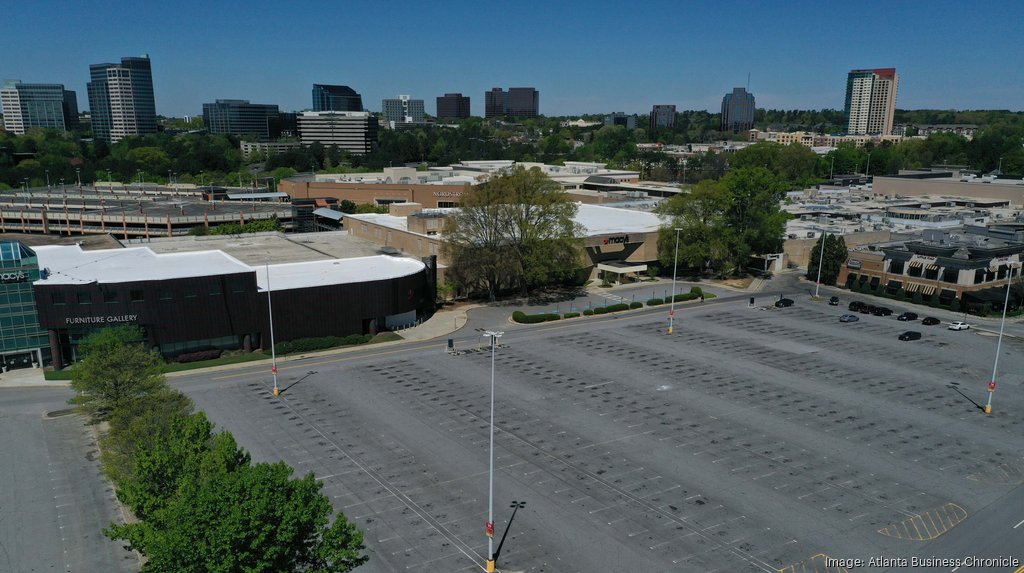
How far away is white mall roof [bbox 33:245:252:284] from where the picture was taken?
5869 centimetres

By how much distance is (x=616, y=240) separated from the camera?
3681 inches

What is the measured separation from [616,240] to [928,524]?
2453 inches

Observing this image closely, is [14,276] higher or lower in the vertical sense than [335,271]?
higher

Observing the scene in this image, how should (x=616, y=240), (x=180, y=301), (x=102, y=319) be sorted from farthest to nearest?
(x=616, y=240) → (x=180, y=301) → (x=102, y=319)

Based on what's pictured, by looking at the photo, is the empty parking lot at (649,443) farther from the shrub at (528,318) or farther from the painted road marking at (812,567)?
the shrub at (528,318)

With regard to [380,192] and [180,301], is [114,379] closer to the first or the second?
[180,301]

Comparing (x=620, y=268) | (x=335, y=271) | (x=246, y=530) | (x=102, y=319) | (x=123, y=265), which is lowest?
(x=620, y=268)

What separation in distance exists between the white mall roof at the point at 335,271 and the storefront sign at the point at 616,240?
94.5 feet

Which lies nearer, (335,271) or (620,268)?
(335,271)

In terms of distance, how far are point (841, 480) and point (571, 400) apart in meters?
18.3

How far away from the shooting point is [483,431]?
44594 mm

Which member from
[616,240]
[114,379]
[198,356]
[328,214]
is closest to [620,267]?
[616,240]

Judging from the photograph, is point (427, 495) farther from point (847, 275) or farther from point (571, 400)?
point (847, 275)

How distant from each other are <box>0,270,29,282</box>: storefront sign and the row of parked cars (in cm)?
7516
